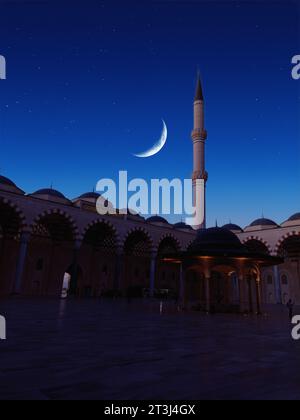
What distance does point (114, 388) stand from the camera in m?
3.47

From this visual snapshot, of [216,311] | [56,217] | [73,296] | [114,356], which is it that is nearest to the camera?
[114,356]

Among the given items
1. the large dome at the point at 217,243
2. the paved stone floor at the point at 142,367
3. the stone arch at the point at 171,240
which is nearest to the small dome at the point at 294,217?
the stone arch at the point at 171,240

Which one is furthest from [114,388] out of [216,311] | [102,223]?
[102,223]

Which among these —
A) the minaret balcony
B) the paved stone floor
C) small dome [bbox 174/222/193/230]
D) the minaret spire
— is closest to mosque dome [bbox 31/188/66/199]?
the minaret balcony

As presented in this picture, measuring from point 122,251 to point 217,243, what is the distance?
1355 cm

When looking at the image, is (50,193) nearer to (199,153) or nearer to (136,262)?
(136,262)

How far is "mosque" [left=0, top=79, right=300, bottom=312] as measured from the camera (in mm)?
18594

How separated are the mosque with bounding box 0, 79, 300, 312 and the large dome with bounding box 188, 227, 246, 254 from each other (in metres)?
0.06

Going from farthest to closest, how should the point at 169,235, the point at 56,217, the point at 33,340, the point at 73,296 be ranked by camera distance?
the point at 169,235 → the point at 56,217 → the point at 73,296 → the point at 33,340

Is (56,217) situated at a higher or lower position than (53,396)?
higher

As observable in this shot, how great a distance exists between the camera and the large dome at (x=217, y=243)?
57.0 ft

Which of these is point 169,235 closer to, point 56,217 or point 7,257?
point 56,217

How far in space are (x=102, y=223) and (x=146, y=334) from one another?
72.5 feet

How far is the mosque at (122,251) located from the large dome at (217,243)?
0.06m
